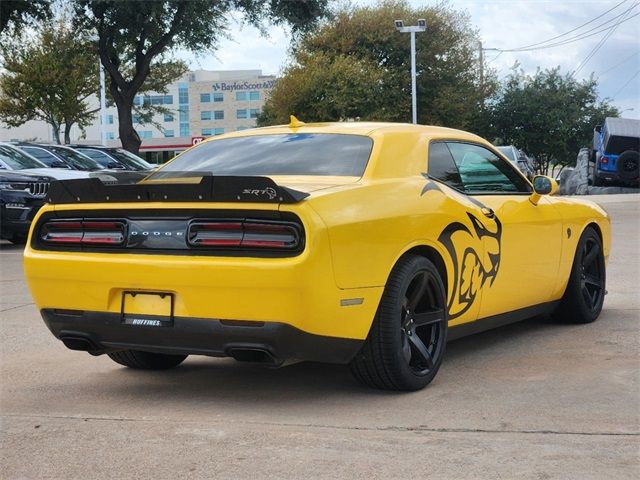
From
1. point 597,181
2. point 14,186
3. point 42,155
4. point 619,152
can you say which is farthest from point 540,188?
point 597,181

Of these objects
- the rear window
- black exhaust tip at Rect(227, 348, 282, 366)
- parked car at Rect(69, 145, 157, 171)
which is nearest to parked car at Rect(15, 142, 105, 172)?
parked car at Rect(69, 145, 157, 171)

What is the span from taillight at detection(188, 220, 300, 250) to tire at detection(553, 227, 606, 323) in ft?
10.7

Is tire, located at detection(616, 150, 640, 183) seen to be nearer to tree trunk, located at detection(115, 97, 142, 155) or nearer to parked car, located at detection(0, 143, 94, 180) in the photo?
tree trunk, located at detection(115, 97, 142, 155)

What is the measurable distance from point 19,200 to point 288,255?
11171 mm

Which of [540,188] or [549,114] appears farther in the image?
[549,114]

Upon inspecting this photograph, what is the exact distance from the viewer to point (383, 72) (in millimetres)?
48500

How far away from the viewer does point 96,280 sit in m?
4.77

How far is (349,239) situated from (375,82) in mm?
44197

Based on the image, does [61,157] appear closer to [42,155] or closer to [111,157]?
[42,155]

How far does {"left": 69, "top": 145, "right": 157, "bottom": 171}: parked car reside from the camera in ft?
64.7

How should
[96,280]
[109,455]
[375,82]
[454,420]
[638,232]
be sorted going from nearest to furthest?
[109,455] < [454,420] < [96,280] < [638,232] < [375,82]

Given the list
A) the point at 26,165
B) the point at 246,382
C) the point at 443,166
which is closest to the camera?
the point at 246,382

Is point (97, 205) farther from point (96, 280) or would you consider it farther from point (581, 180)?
point (581, 180)

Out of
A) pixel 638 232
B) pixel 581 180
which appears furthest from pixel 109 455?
pixel 581 180
